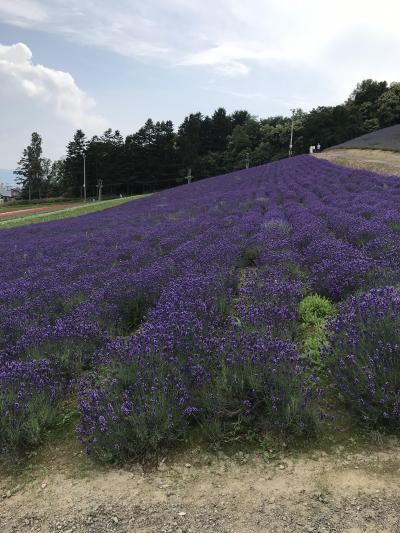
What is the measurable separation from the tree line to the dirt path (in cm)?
7269

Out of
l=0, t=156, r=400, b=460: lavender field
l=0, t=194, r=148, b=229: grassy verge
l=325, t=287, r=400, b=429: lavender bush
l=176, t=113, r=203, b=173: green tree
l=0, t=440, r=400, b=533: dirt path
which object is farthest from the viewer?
l=176, t=113, r=203, b=173: green tree

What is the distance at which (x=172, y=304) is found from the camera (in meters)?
4.93

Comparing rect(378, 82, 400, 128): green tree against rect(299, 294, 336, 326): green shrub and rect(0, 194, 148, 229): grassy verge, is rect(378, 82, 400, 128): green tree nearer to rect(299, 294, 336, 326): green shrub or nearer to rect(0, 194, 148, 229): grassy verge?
rect(0, 194, 148, 229): grassy verge

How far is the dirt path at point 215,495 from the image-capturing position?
2545 millimetres

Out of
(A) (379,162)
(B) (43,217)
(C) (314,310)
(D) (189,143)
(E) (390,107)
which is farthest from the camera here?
(D) (189,143)

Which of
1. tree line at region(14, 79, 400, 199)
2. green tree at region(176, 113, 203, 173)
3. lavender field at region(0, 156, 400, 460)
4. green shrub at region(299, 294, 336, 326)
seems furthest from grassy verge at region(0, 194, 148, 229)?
green tree at region(176, 113, 203, 173)

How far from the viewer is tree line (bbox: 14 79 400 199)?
72.2m

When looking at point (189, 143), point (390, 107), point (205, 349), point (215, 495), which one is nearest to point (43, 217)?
point (205, 349)

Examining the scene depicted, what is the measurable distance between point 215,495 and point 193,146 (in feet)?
269

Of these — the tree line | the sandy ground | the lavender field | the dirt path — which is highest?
the tree line

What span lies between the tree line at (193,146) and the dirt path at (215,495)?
238 ft

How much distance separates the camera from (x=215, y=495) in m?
2.81

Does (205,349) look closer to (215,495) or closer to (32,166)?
(215,495)

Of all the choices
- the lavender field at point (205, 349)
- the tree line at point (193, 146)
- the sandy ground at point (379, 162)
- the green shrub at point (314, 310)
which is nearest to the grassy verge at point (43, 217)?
the sandy ground at point (379, 162)
